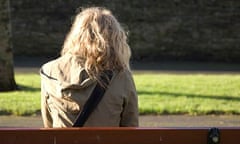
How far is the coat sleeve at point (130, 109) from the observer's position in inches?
177

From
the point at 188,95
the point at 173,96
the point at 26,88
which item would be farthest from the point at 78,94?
the point at 26,88

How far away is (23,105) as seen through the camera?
11.1 m

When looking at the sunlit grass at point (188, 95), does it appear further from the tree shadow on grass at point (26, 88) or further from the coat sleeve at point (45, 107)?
the coat sleeve at point (45, 107)

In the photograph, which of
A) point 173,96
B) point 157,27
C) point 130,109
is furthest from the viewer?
point 157,27

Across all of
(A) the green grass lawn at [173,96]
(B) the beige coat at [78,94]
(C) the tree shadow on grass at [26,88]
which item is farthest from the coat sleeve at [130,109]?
(C) the tree shadow on grass at [26,88]

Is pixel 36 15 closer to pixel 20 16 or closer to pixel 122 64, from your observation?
pixel 20 16

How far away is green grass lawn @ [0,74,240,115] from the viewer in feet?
35.6

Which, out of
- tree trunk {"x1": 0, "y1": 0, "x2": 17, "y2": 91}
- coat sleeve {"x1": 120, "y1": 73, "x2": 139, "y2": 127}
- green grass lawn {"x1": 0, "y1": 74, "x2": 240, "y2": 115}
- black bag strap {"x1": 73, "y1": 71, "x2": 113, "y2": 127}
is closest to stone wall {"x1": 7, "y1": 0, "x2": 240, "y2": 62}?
green grass lawn {"x1": 0, "y1": 74, "x2": 240, "y2": 115}

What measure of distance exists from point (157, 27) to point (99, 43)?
56.6ft

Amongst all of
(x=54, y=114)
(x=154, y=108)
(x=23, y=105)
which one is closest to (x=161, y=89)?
(x=154, y=108)

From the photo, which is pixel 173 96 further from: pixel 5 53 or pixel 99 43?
pixel 99 43
